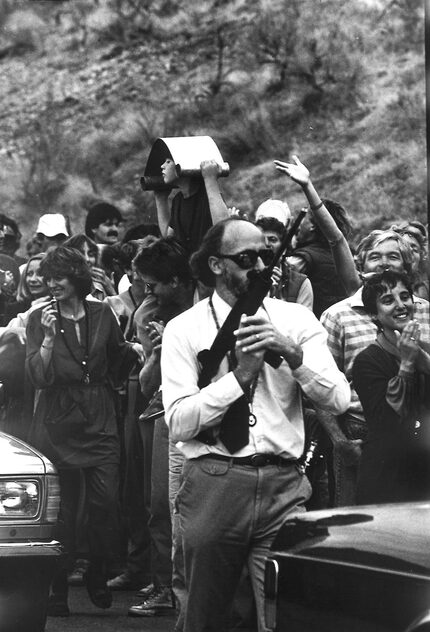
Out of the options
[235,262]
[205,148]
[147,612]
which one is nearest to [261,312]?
[235,262]

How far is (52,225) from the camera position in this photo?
13.7 meters

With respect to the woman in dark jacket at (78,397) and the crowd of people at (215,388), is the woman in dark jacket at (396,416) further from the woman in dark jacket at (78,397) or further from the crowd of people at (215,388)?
the woman in dark jacket at (78,397)

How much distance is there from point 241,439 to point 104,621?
3.28 m

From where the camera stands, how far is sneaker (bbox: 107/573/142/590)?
32.8 feet

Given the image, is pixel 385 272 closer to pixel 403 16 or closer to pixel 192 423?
pixel 192 423

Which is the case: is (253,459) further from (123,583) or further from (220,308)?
(123,583)

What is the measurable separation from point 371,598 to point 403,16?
26.3 feet

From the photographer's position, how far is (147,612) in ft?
29.5

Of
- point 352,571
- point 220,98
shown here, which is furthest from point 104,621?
point 220,98

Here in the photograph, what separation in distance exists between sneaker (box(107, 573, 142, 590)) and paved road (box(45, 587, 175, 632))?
1.40 ft

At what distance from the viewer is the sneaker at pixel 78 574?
10227mm

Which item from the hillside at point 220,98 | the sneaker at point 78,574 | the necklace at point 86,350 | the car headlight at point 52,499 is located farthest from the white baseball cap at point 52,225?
the car headlight at point 52,499

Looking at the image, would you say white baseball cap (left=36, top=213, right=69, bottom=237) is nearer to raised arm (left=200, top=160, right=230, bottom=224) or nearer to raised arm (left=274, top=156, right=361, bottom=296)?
raised arm (left=274, top=156, right=361, bottom=296)

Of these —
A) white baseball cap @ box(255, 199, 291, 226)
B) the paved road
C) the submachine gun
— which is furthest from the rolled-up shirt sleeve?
white baseball cap @ box(255, 199, 291, 226)
